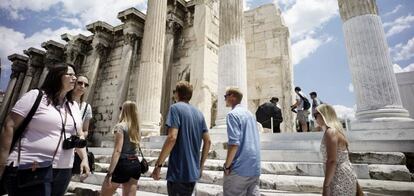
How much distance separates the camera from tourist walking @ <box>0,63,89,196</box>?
180 centimetres

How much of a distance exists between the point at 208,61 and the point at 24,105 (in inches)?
445

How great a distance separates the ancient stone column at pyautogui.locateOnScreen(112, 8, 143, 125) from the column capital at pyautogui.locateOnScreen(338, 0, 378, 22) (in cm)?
1215

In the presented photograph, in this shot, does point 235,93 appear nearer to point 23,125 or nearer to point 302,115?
point 23,125

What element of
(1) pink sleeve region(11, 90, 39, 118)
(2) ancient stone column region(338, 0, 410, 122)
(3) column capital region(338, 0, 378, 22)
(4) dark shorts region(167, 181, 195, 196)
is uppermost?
(3) column capital region(338, 0, 378, 22)

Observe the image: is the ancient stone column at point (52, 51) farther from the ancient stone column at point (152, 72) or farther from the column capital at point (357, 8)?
the column capital at point (357, 8)

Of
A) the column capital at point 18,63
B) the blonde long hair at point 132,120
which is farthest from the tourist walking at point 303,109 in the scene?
the column capital at point 18,63

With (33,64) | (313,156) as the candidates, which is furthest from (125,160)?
(33,64)

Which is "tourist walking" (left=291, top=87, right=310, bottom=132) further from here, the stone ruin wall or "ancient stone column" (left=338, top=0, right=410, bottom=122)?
the stone ruin wall

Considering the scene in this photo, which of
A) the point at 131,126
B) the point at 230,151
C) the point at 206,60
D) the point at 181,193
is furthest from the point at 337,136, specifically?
the point at 206,60

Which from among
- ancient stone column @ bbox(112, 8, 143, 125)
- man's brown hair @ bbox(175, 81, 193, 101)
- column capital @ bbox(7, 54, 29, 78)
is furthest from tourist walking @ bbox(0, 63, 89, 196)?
column capital @ bbox(7, 54, 29, 78)

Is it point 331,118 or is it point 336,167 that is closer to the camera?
point 336,167

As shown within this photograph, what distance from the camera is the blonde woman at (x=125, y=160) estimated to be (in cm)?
298

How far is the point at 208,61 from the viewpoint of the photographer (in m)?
12.9

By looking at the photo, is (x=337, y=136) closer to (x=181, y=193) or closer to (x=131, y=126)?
(x=181, y=193)
